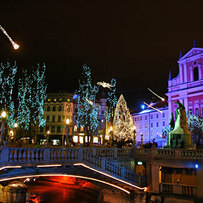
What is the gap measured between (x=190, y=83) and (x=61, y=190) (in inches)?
1288

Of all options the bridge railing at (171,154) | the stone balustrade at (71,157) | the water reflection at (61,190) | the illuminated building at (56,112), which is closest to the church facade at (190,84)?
the water reflection at (61,190)

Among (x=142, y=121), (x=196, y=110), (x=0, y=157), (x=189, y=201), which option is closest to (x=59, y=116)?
(x=142, y=121)

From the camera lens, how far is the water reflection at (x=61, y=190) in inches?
1074

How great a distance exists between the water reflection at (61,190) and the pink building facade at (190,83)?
25360mm

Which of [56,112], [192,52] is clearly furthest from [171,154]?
[56,112]

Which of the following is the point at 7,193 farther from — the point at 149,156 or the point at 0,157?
the point at 149,156

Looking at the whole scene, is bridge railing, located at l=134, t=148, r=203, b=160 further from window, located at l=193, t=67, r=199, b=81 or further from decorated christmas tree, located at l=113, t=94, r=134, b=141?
window, located at l=193, t=67, r=199, b=81

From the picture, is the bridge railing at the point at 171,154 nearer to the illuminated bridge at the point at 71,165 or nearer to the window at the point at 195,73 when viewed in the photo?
the illuminated bridge at the point at 71,165

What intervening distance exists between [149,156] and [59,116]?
4416 centimetres

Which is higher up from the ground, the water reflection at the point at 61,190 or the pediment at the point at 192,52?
the pediment at the point at 192,52

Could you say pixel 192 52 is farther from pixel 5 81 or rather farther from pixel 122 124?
pixel 5 81

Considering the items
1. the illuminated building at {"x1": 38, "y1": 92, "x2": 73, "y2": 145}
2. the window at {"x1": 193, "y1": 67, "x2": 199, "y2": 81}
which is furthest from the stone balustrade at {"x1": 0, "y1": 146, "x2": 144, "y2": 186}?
the illuminated building at {"x1": 38, "y1": 92, "x2": 73, "y2": 145}

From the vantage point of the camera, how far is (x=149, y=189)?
22266 mm

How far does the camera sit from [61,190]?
32.4 m
